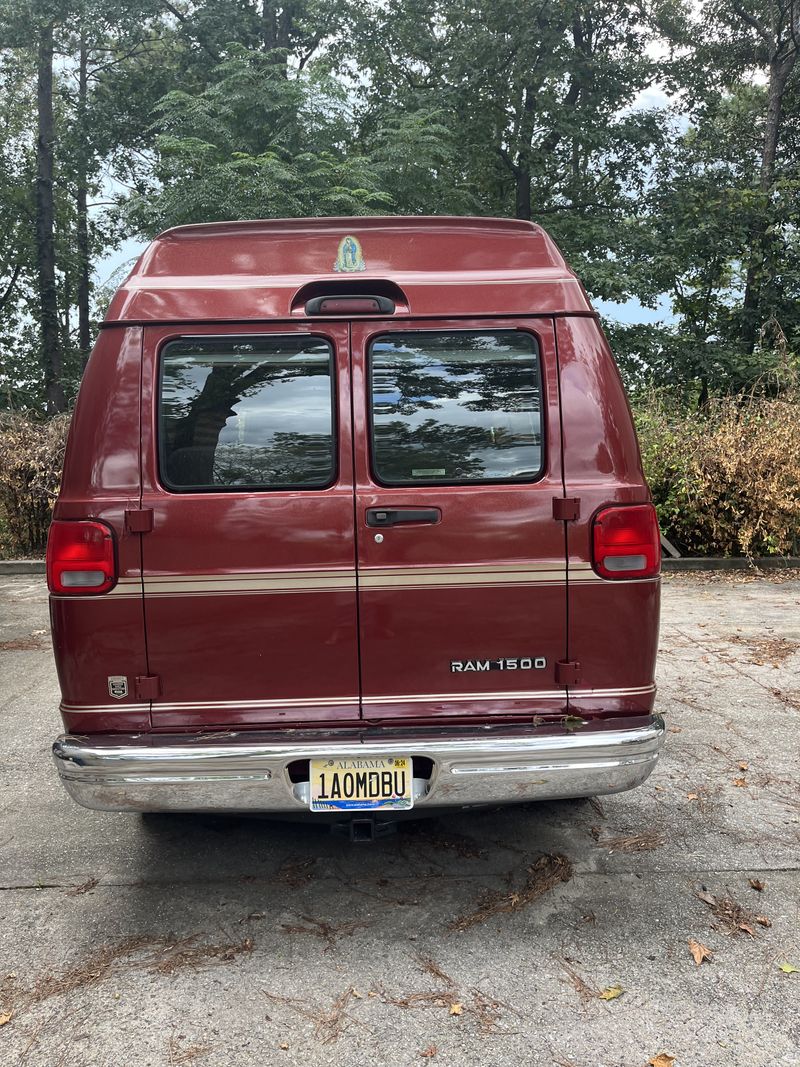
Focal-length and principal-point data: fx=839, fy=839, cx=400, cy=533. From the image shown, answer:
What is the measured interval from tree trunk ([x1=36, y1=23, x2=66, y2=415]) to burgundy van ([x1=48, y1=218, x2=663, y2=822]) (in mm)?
21789

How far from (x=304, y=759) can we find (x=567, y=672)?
95 cm

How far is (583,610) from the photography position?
9.60 feet

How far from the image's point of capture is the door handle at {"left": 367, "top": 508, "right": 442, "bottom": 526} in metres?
2.88

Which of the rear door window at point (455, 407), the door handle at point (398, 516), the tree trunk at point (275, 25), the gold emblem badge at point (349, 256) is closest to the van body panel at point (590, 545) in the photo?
the rear door window at point (455, 407)

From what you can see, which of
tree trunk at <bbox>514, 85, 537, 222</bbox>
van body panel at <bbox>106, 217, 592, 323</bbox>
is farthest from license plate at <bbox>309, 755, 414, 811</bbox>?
tree trunk at <bbox>514, 85, 537, 222</bbox>

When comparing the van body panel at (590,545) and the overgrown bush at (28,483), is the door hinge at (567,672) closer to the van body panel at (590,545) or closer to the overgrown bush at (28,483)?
the van body panel at (590,545)

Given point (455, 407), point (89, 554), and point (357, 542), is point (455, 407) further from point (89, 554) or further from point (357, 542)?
point (89, 554)

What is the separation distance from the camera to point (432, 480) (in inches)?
115

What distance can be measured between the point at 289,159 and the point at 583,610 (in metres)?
15.6

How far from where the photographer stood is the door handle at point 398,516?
113 inches

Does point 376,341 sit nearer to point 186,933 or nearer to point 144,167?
point 186,933

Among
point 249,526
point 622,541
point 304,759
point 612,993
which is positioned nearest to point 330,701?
point 304,759

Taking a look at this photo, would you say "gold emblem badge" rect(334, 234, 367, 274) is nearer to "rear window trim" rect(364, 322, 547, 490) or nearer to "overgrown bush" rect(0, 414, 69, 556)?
"rear window trim" rect(364, 322, 547, 490)

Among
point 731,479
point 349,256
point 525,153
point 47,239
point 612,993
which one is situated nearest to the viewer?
point 612,993
